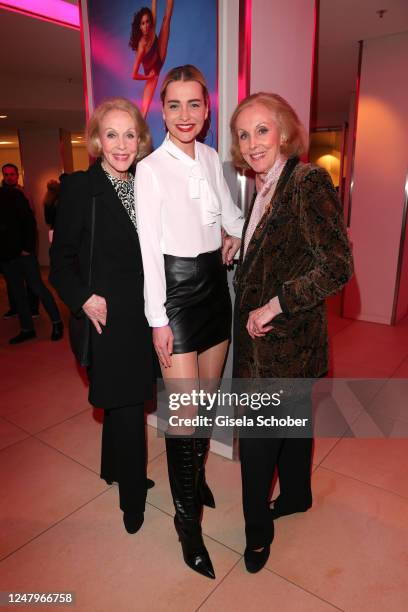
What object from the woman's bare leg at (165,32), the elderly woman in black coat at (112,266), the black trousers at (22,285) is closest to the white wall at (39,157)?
the black trousers at (22,285)

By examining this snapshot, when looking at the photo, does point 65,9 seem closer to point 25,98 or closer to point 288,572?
point 25,98

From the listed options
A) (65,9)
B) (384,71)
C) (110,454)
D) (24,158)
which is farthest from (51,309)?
(24,158)

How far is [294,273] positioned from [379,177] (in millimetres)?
3670

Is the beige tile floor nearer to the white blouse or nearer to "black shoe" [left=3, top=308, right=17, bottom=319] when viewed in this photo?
the white blouse

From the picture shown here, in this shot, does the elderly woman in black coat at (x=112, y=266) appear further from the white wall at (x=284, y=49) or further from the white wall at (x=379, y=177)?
the white wall at (x=379, y=177)

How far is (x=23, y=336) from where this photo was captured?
171 inches

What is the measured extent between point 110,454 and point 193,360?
0.76 m

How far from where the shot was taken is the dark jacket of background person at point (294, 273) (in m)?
1.30

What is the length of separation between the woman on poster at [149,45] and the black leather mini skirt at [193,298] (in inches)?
44.4

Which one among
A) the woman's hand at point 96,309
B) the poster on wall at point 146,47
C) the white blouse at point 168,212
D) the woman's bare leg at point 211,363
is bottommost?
the woman's bare leg at point 211,363

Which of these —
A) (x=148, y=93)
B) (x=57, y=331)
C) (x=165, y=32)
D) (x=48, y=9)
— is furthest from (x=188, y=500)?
(x=48, y=9)

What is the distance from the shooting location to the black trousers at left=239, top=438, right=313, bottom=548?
1528 millimetres

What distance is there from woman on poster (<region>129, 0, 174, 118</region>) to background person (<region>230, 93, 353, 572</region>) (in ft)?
2.93

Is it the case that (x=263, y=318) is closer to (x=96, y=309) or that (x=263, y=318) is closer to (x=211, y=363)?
(x=211, y=363)
